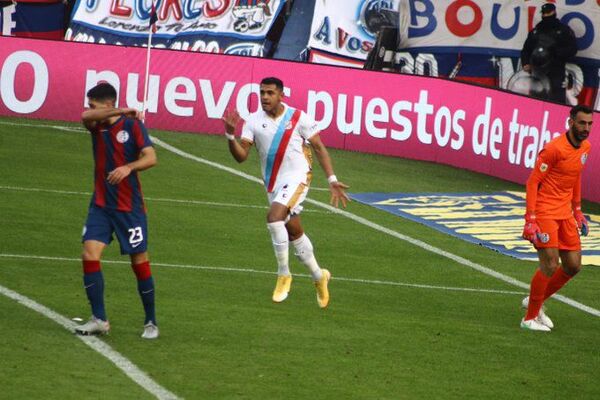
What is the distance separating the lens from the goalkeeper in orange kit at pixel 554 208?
13.5 meters

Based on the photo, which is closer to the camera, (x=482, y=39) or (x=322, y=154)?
(x=322, y=154)

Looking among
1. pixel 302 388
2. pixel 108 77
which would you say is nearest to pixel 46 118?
pixel 108 77

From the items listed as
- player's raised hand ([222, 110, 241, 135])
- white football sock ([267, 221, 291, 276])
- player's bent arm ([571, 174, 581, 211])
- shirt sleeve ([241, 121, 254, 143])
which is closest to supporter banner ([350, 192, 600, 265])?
player's bent arm ([571, 174, 581, 211])

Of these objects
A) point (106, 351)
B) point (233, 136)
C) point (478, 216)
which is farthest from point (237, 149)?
point (478, 216)

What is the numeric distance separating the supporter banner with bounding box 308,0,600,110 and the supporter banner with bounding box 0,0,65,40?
712cm

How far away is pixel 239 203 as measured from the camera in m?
21.2

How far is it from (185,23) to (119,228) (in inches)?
902

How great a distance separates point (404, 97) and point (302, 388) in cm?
1576

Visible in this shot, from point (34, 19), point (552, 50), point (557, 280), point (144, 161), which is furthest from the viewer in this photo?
point (34, 19)

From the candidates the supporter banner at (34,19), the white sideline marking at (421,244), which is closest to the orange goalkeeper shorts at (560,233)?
the white sideline marking at (421,244)

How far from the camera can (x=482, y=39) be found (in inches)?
1168

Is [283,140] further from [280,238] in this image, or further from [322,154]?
[280,238]

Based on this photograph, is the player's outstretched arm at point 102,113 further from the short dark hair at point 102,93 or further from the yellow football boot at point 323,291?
the yellow football boot at point 323,291

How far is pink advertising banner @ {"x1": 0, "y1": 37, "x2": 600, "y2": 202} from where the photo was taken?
26000 mm
